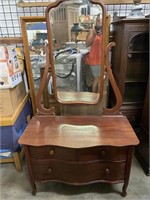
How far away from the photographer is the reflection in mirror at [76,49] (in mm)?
1072

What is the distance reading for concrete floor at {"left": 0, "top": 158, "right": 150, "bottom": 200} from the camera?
1190 mm

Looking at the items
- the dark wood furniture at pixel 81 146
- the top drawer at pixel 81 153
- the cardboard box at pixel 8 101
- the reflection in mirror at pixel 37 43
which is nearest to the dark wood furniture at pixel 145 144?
the dark wood furniture at pixel 81 146

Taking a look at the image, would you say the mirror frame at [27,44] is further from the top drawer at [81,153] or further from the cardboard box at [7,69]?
the top drawer at [81,153]

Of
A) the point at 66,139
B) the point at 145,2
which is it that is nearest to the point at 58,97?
the point at 66,139

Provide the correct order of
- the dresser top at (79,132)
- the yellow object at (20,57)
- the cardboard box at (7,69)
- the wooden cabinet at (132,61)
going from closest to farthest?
the dresser top at (79,132) < the cardboard box at (7,69) < the wooden cabinet at (132,61) < the yellow object at (20,57)

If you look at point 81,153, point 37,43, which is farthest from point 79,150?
point 37,43

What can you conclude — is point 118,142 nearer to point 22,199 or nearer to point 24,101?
point 22,199

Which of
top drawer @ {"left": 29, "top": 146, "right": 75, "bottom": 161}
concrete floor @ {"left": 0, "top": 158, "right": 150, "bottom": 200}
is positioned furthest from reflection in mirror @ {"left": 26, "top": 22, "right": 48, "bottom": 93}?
concrete floor @ {"left": 0, "top": 158, "right": 150, "bottom": 200}

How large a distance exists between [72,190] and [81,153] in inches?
17.3

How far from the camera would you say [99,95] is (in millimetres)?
1219

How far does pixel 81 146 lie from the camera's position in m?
0.94

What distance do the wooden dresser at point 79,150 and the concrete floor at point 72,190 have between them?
80mm

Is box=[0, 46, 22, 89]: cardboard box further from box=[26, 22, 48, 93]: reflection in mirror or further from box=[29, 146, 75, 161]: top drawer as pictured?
box=[29, 146, 75, 161]: top drawer

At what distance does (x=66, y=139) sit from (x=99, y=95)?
1.38ft
